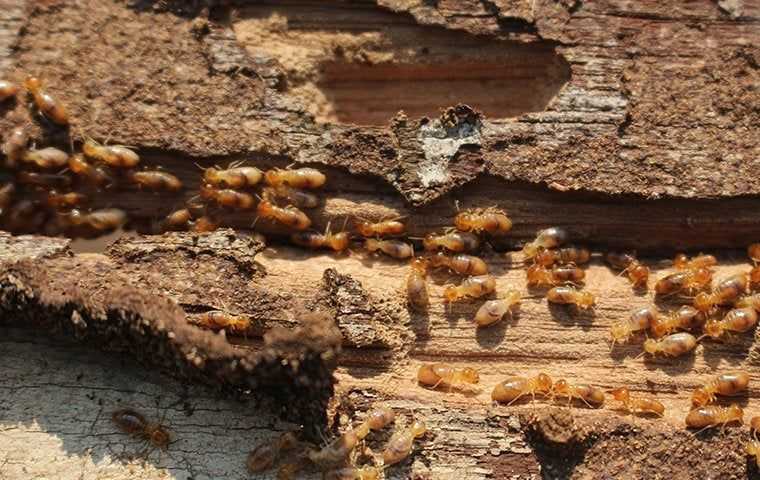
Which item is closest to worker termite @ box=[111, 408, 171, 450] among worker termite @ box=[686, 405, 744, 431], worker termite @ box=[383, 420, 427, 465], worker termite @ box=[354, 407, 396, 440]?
worker termite @ box=[354, 407, 396, 440]

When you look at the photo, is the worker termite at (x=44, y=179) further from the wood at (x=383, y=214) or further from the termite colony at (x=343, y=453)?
the termite colony at (x=343, y=453)

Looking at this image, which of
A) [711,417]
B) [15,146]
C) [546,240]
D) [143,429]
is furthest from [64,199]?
[711,417]

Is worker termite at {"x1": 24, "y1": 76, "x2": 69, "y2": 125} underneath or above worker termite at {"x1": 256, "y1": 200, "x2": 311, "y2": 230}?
above

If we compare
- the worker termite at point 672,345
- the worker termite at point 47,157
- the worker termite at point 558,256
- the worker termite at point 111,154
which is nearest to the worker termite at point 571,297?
the worker termite at point 558,256

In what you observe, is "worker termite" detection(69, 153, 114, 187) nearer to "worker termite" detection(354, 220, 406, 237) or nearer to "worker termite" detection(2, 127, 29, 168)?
"worker termite" detection(2, 127, 29, 168)

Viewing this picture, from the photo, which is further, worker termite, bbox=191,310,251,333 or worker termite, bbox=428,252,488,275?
worker termite, bbox=428,252,488,275

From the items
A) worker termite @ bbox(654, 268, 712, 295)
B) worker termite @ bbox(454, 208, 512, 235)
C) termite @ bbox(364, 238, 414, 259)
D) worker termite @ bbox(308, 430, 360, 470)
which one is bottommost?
worker termite @ bbox(308, 430, 360, 470)

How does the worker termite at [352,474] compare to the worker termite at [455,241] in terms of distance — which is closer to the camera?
the worker termite at [352,474]
